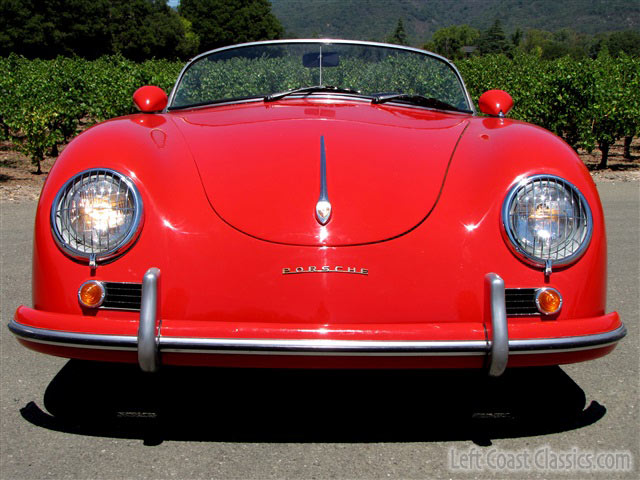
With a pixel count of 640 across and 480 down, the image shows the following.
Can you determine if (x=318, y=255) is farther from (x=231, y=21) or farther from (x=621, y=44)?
(x=621, y=44)

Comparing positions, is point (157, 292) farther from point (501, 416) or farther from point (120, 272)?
point (501, 416)

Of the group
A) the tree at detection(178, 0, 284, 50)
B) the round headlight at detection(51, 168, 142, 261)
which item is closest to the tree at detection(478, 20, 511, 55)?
the tree at detection(178, 0, 284, 50)

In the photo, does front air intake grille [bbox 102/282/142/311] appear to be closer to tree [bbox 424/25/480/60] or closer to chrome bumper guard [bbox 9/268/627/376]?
chrome bumper guard [bbox 9/268/627/376]

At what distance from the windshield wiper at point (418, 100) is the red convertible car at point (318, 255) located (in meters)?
0.86

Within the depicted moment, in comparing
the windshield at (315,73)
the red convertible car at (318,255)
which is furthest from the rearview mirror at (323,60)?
the red convertible car at (318,255)

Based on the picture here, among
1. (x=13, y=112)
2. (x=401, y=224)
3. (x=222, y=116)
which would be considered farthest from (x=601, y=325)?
(x=13, y=112)

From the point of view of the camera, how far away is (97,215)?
2.55 meters

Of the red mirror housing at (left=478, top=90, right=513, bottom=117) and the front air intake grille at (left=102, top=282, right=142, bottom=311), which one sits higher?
the red mirror housing at (left=478, top=90, right=513, bottom=117)

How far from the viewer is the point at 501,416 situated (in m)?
2.87

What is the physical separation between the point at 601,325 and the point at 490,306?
1.42ft

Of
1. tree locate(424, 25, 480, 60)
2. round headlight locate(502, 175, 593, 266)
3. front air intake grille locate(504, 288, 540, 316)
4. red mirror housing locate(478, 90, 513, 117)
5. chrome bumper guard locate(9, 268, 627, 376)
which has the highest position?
tree locate(424, 25, 480, 60)

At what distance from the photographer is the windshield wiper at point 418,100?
375 cm

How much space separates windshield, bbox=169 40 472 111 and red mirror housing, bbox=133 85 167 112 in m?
0.10

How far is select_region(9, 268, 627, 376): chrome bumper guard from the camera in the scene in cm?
230
